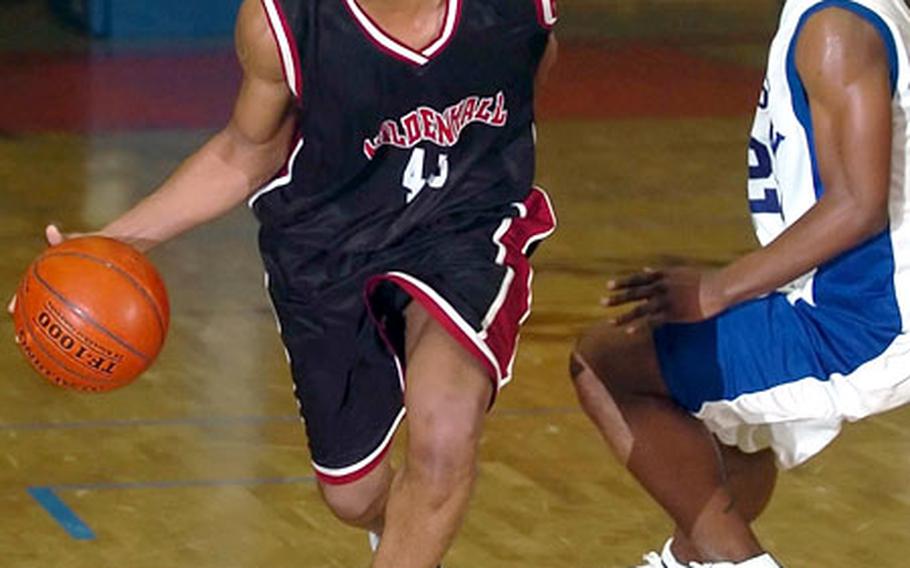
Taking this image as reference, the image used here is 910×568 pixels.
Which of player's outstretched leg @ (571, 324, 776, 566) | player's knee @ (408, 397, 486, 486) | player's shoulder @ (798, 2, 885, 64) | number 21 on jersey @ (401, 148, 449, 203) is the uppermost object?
player's shoulder @ (798, 2, 885, 64)

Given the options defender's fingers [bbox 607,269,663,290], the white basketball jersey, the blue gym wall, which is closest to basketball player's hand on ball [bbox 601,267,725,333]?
defender's fingers [bbox 607,269,663,290]

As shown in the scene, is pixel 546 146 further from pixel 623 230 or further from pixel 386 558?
pixel 386 558

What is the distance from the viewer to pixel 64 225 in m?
8.17

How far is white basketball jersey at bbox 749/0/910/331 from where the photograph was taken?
4023 millimetres

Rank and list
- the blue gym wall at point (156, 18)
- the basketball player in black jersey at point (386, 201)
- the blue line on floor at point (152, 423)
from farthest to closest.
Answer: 1. the blue gym wall at point (156, 18)
2. the blue line on floor at point (152, 423)
3. the basketball player in black jersey at point (386, 201)

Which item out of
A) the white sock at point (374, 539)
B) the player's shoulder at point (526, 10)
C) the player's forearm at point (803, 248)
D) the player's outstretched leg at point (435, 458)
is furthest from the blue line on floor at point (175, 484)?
the player's forearm at point (803, 248)

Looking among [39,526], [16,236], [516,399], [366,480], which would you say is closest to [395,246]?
[366,480]

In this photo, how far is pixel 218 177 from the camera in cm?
441

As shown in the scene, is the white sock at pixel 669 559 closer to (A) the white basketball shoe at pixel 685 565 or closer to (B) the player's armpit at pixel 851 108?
(A) the white basketball shoe at pixel 685 565

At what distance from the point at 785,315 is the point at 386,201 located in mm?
818

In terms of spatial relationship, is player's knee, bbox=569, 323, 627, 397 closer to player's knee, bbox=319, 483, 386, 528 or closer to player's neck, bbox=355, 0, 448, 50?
player's knee, bbox=319, 483, 386, 528

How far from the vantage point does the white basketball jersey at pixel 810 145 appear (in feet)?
13.2

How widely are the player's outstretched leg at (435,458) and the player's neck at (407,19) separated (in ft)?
2.06

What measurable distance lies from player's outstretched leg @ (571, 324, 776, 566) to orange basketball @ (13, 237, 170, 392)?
2.93 feet
